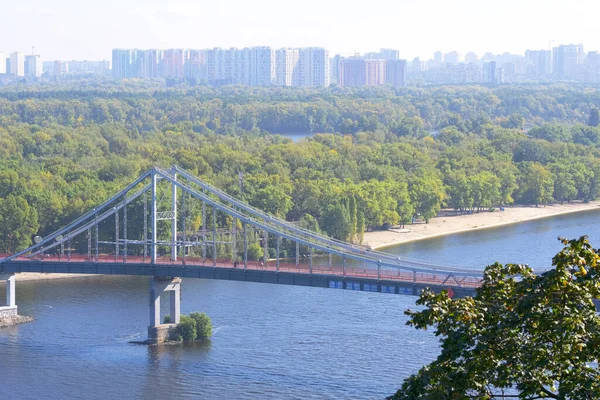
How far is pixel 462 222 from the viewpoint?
184 ft

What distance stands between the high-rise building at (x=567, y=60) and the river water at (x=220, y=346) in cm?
15807

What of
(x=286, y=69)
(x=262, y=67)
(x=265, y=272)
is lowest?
(x=265, y=272)

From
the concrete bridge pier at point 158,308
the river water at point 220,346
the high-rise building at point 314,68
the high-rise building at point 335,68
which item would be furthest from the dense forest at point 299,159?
the high-rise building at point 335,68

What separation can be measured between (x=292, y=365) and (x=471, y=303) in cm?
1590

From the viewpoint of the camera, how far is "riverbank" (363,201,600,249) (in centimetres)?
5088

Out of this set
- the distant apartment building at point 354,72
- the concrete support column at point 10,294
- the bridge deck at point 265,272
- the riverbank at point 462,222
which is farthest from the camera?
the distant apartment building at point 354,72

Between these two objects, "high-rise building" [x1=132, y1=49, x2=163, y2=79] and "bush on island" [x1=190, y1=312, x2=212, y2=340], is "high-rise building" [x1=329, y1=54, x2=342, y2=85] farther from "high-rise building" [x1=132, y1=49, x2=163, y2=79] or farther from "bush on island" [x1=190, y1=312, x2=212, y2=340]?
"bush on island" [x1=190, y1=312, x2=212, y2=340]

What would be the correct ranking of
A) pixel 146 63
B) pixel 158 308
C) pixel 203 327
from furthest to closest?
1. pixel 146 63
2. pixel 158 308
3. pixel 203 327

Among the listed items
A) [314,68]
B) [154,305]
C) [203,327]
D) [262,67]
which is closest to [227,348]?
[203,327]

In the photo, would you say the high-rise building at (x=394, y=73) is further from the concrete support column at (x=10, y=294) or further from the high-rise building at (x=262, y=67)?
the concrete support column at (x=10, y=294)

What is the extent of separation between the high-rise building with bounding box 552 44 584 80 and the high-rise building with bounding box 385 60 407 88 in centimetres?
3502

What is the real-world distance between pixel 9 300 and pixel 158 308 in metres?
5.03

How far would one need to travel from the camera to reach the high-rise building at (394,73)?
164 m

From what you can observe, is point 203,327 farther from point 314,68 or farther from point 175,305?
point 314,68
